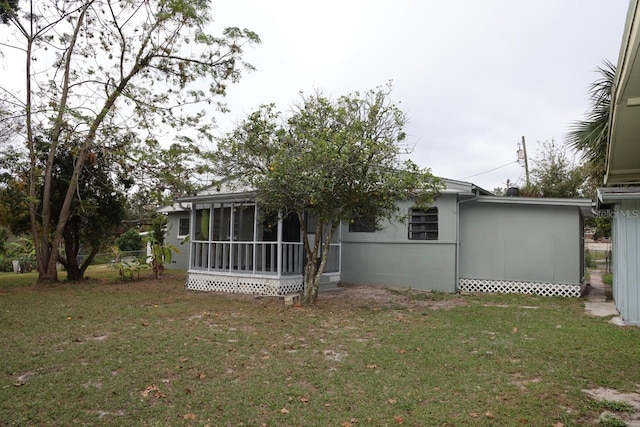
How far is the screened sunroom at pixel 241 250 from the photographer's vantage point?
12148 mm

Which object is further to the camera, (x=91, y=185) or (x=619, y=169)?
(x=91, y=185)

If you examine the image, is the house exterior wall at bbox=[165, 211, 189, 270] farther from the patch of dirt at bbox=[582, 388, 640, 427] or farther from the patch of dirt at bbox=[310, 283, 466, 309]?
the patch of dirt at bbox=[582, 388, 640, 427]

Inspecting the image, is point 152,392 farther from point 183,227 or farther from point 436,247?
point 183,227

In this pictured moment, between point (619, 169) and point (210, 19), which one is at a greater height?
point (210, 19)

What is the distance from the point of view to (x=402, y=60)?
42.2ft

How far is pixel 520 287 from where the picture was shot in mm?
12844

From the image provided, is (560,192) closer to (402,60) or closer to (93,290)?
(402,60)

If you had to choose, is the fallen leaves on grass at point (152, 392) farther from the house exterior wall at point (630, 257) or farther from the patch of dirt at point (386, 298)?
the house exterior wall at point (630, 257)

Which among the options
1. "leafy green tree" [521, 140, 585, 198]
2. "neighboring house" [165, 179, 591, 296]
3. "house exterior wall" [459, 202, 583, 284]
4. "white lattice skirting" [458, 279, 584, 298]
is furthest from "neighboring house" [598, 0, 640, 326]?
"leafy green tree" [521, 140, 585, 198]

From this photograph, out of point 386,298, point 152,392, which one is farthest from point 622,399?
point 386,298

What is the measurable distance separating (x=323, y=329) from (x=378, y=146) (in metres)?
3.61

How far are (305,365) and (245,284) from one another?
23.0 feet

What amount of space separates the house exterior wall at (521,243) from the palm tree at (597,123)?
2.65 m

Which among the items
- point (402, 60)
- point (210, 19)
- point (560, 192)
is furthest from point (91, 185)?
point (560, 192)
